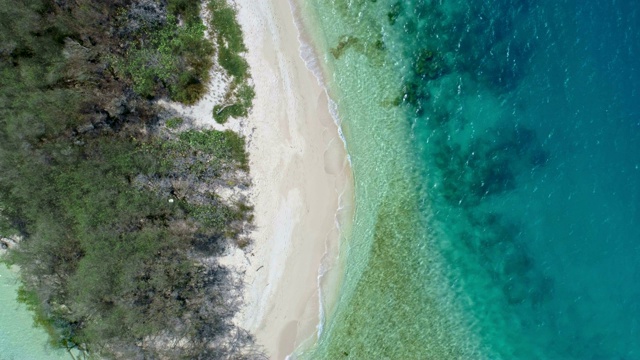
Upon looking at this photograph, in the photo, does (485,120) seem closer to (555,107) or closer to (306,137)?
(555,107)

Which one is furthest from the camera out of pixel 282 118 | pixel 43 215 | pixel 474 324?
pixel 474 324

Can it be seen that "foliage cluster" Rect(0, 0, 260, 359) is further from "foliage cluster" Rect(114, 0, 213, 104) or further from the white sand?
the white sand

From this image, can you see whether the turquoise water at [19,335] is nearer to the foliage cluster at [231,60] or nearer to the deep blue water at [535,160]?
the foliage cluster at [231,60]

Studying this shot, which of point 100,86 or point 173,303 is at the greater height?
point 100,86

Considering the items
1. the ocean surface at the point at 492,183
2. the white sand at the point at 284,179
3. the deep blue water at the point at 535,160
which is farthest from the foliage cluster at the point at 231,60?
the deep blue water at the point at 535,160

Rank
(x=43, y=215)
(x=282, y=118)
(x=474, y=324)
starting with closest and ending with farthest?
(x=43, y=215) < (x=282, y=118) < (x=474, y=324)

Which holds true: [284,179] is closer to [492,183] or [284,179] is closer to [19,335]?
[492,183]

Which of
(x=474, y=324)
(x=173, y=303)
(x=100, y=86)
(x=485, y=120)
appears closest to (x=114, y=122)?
(x=100, y=86)

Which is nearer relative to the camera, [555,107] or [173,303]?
[173,303]
